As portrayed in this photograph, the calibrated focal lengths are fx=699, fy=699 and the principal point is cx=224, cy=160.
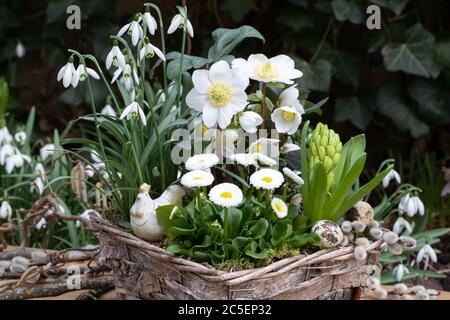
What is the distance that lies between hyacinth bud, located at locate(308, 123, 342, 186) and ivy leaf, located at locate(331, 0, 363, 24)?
1.07 metres

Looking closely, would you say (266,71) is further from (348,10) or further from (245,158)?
(348,10)

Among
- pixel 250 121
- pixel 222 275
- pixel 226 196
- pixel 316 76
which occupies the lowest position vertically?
pixel 222 275

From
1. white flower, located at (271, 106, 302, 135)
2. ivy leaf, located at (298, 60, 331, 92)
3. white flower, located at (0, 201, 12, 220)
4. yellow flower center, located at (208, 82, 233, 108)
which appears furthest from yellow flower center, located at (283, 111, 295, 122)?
ivy leaf, located at (298, 60, 331, 92)

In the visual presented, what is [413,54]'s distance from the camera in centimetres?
209

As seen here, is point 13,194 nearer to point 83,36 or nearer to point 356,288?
point 83,36

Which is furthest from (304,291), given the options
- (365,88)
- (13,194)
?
(365,88)

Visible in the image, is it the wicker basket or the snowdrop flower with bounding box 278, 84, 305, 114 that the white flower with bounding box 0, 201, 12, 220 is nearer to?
the wicker basket

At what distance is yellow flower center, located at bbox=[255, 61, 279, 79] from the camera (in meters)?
1.10

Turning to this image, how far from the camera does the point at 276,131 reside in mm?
1148

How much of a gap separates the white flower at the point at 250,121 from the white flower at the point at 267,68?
0.19ft

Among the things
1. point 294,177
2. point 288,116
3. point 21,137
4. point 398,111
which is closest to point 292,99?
point 288,116

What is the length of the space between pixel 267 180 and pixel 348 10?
122 cm

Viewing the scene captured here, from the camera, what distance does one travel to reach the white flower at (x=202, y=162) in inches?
40.0

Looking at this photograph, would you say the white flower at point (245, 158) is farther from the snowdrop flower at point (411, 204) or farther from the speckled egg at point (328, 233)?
the snowdrop flower at point (411, 204)
